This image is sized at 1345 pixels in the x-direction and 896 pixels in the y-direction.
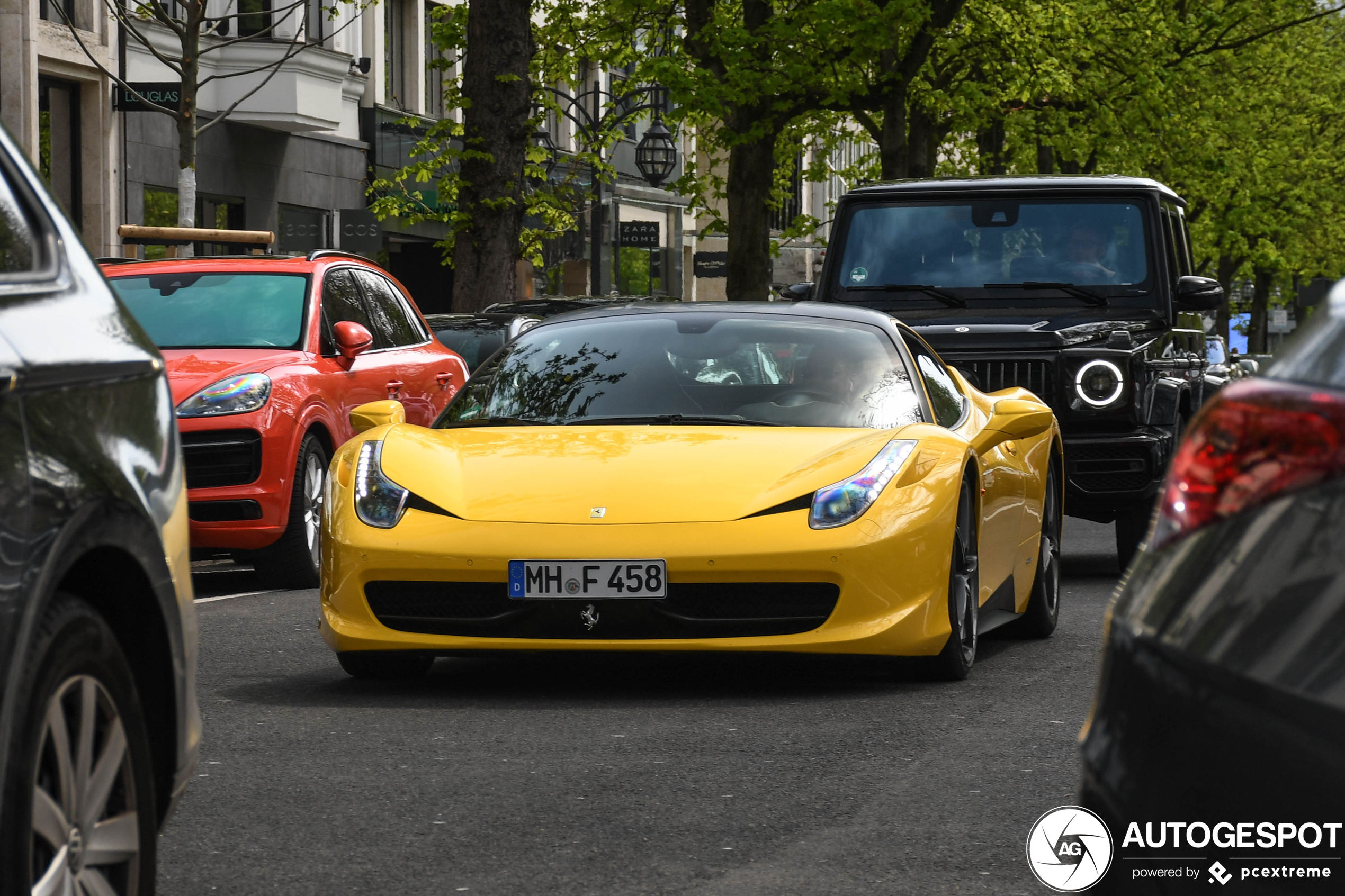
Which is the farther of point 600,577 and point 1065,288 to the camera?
point 1065,288

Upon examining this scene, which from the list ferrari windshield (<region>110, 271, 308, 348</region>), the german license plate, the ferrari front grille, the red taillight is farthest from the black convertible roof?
the red taillight

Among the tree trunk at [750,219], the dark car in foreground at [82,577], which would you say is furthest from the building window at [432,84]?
the dark car in foreground at [82,577]

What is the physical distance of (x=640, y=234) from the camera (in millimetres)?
54188

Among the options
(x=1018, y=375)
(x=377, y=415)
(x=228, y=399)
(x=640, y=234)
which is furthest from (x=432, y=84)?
(x=377, y=415)

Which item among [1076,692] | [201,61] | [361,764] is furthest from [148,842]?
[201,61]

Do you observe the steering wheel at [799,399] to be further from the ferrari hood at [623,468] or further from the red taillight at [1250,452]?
the red taillight at [1250,452]

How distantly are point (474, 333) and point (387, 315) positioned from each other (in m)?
3.96

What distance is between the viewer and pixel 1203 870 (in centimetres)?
288

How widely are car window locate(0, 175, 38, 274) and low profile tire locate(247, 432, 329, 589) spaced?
773cm

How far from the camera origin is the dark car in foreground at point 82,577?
10.4 feet

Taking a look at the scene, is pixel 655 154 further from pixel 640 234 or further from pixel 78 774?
pixel 78 774

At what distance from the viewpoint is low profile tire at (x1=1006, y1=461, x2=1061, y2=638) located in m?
9.20

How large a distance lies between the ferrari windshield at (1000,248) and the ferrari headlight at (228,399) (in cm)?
356

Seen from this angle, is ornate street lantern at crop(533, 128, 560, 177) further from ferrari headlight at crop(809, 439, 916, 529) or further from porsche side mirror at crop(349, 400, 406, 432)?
ferrari headlight at crop(809, 439, 916, 529)
